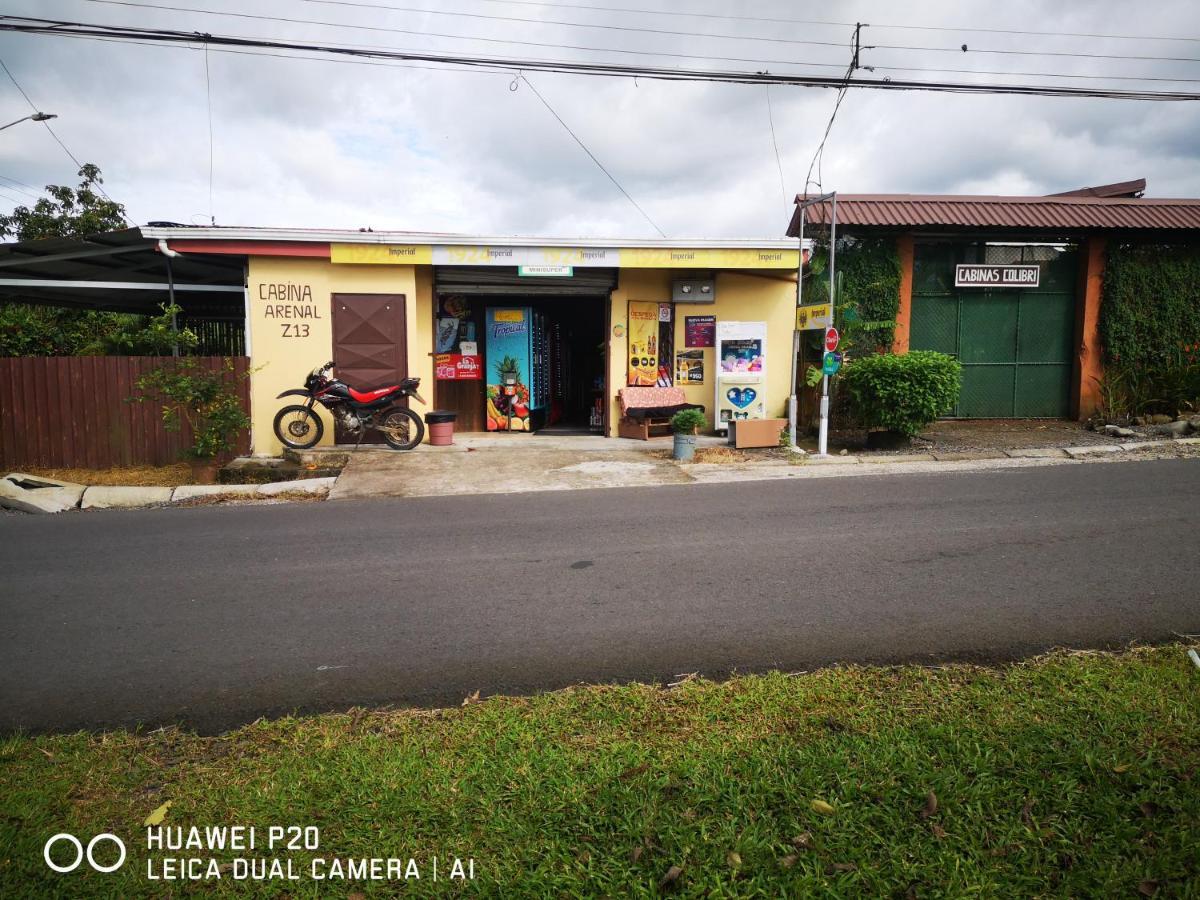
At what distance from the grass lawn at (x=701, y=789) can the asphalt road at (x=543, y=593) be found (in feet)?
1.43

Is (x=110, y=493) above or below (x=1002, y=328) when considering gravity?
below

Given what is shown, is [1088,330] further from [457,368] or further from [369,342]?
[369,342]

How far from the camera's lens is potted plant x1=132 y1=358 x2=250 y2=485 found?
10953 millimetres

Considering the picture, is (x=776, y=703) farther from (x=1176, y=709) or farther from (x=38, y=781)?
(x=38, y=781)

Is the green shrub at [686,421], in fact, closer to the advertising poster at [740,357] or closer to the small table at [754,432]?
the small table at [754,432]

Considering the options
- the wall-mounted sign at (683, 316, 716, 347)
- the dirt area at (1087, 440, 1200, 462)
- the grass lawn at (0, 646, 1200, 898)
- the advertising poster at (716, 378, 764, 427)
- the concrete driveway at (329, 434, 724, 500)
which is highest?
the wall-mounted sign at (683, 316, 716, 347)

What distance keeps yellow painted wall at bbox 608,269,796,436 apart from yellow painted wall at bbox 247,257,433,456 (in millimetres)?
3678

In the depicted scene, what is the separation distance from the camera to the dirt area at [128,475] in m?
10.7

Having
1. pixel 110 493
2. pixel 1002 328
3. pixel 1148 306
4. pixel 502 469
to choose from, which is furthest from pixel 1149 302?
pixel 110 493

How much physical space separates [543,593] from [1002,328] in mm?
13060

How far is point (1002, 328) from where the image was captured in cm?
1488

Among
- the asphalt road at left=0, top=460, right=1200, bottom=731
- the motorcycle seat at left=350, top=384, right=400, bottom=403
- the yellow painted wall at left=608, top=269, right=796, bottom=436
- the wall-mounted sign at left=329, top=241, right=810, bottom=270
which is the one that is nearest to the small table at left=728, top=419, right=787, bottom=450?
the yellow painted wall at left=608, top=269, right=796, bottom=436

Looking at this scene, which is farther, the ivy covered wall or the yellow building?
the ivy covered wall

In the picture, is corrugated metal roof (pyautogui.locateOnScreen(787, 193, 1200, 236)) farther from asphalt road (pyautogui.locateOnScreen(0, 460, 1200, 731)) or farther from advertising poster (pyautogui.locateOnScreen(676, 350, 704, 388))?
asphalt road (pyautogui.locateOnScreen(0, 460, 1200, 731))
